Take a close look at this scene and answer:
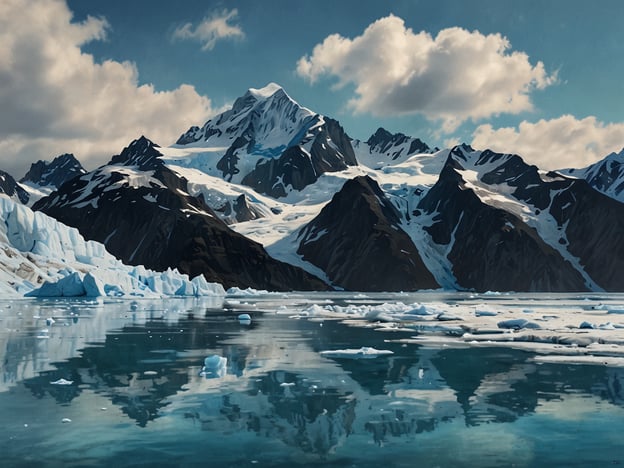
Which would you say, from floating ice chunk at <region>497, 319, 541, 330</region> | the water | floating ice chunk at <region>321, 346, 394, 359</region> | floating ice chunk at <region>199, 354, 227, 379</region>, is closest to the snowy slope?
the water

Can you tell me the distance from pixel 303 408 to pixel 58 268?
139m

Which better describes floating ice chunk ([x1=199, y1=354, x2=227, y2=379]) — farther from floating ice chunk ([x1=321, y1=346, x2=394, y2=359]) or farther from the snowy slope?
the snowy slope

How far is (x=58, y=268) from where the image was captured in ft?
486

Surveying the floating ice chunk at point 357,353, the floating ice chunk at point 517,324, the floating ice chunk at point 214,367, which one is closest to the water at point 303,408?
the floating ice chunk at point 214,367

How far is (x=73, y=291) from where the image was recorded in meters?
132

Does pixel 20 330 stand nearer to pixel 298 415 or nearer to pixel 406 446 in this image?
pixel 298 415

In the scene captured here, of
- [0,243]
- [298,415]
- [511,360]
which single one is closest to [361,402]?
[298,415]

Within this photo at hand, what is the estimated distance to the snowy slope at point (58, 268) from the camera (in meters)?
132

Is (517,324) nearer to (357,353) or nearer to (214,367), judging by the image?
(357,353)

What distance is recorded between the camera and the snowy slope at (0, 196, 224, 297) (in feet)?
433

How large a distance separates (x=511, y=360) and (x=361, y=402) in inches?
605

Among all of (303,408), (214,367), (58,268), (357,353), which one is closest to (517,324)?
(357,353)

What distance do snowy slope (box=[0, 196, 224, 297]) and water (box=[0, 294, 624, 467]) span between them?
95726 mm

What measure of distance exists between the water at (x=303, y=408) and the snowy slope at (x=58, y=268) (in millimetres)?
95726
